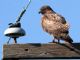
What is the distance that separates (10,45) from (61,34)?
4.37 ft

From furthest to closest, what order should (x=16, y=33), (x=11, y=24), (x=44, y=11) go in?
(x=44, y=11), (x=11, y=24), (x=16, y=33)

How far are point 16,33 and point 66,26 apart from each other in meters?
1.09

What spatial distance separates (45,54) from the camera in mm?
2668

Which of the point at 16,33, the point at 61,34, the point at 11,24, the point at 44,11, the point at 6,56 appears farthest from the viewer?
the point at 44,11

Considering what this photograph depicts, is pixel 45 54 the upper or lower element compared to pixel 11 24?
lower

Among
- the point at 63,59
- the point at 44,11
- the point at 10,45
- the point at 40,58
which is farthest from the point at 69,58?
the point at 44,11

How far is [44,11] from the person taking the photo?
5.93 meters

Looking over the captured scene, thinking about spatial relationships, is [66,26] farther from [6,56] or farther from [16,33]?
[6,56]

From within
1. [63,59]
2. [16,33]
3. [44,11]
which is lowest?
[63,59]

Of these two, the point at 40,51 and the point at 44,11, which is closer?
the point at 40,51

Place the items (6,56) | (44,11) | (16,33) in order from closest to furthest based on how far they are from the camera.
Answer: (6,56), (16,33), (44,11)

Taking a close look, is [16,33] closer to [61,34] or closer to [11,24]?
[11,24]

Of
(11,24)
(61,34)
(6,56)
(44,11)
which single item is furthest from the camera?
(44,11)

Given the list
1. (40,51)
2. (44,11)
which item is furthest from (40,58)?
(44,11)
